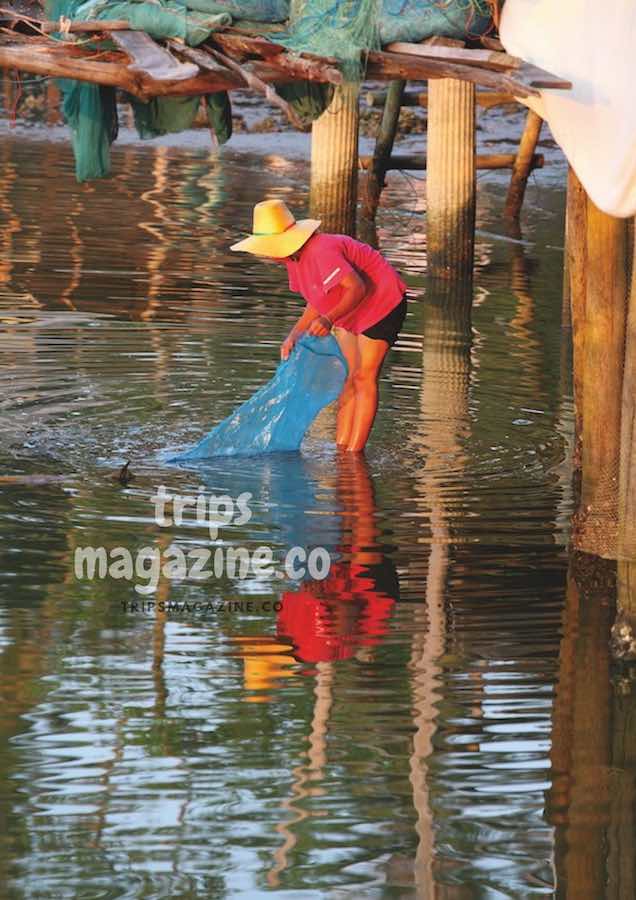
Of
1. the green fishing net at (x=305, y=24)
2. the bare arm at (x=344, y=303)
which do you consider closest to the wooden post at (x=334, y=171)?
the bare arm at (x=344, y=303)

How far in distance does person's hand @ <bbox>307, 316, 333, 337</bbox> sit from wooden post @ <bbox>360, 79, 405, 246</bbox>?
29.3ft

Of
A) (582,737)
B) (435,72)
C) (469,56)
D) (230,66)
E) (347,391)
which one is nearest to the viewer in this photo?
(582,737)

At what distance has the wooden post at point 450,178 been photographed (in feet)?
52.7

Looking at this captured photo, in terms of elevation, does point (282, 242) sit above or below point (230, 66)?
below

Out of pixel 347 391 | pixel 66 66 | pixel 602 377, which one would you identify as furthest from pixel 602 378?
pixel 66 66

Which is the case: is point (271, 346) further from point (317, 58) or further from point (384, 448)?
point (317, 58)

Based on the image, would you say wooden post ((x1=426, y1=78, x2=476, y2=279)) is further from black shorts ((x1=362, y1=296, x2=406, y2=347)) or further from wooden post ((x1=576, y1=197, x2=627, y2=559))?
wooden post ((x1=576, y1=197, x2=627, y2=559))

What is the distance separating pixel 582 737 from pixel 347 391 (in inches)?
165

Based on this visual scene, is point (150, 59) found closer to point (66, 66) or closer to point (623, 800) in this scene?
point (66, 66)

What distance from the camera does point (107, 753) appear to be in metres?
6.69

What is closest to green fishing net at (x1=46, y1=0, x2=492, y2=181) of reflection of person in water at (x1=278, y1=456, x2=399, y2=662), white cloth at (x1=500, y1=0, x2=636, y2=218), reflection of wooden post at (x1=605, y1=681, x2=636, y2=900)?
white cloth at (x1=500, y1=0, x2=636, y2=218)

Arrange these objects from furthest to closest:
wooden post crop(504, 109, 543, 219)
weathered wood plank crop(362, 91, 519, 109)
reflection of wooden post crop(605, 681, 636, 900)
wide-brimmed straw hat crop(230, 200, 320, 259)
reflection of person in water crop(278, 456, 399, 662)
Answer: wooden post crop(504, 109, 543, 219), weathered wood plank crop(362, 91, 519, 109), wide-brimmed straw hat crop(230, 200, 320, 259), reflection of person in water crop(278, 456, 399, 662), reflection of wooden post crop(605, 681, 636, 900)

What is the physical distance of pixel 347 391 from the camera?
432 inches

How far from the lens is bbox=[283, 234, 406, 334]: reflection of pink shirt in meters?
10.3
